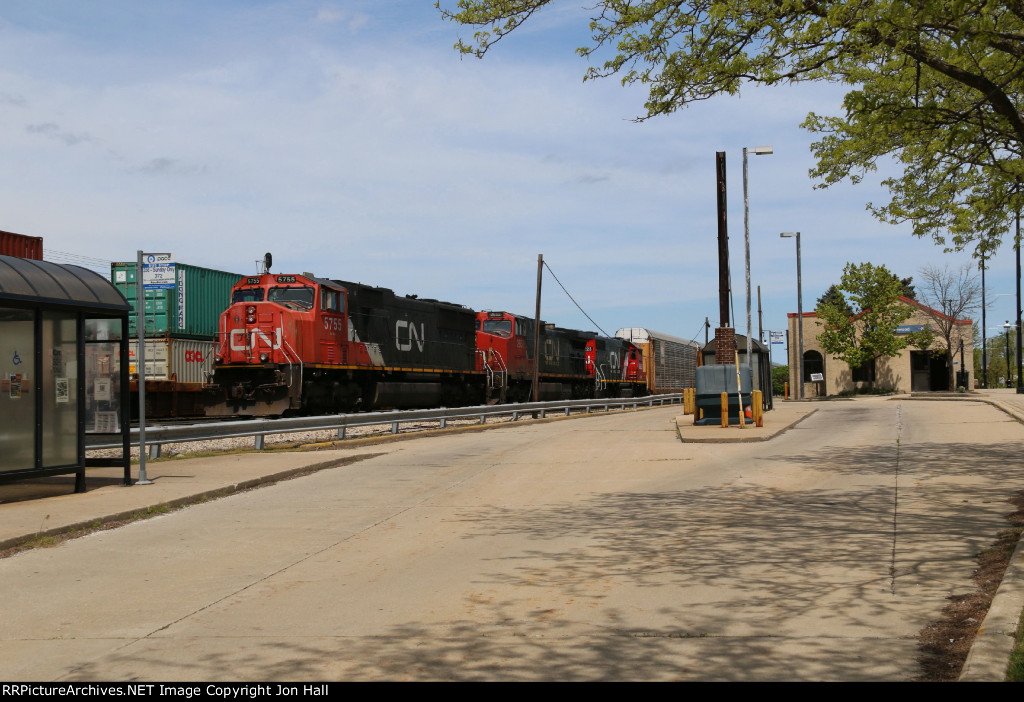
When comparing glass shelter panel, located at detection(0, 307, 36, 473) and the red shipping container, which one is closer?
glass shelter panel, located at detection(0, 307, 36, 473)

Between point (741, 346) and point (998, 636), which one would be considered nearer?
point (998, 636)

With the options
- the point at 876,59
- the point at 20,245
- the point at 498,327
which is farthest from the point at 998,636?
the point at 498,327

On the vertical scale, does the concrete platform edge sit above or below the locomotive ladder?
below

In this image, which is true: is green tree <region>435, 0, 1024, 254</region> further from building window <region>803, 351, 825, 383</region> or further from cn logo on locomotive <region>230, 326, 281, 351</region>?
building window <region>803, 351, 825, 383</region>

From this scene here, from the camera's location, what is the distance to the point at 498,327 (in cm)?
3762

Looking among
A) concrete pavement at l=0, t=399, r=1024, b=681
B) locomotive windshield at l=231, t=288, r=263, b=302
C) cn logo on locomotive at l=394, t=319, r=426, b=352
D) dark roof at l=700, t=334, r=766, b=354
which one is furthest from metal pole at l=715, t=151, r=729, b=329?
locomotive windshield at l=231, t=288, r=263, b=302

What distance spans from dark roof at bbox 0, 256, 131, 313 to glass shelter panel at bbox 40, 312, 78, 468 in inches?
13.5

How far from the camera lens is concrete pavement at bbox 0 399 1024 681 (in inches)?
199

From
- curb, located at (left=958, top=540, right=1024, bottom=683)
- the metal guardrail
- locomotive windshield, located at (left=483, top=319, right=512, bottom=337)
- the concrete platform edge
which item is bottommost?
the concrete platform edge

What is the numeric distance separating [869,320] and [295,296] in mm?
41460

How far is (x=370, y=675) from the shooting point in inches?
186

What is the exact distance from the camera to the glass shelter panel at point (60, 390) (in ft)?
36.3

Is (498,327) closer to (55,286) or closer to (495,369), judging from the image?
(495,369)

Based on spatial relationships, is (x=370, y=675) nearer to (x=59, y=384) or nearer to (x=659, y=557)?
(x=659, y=557)
